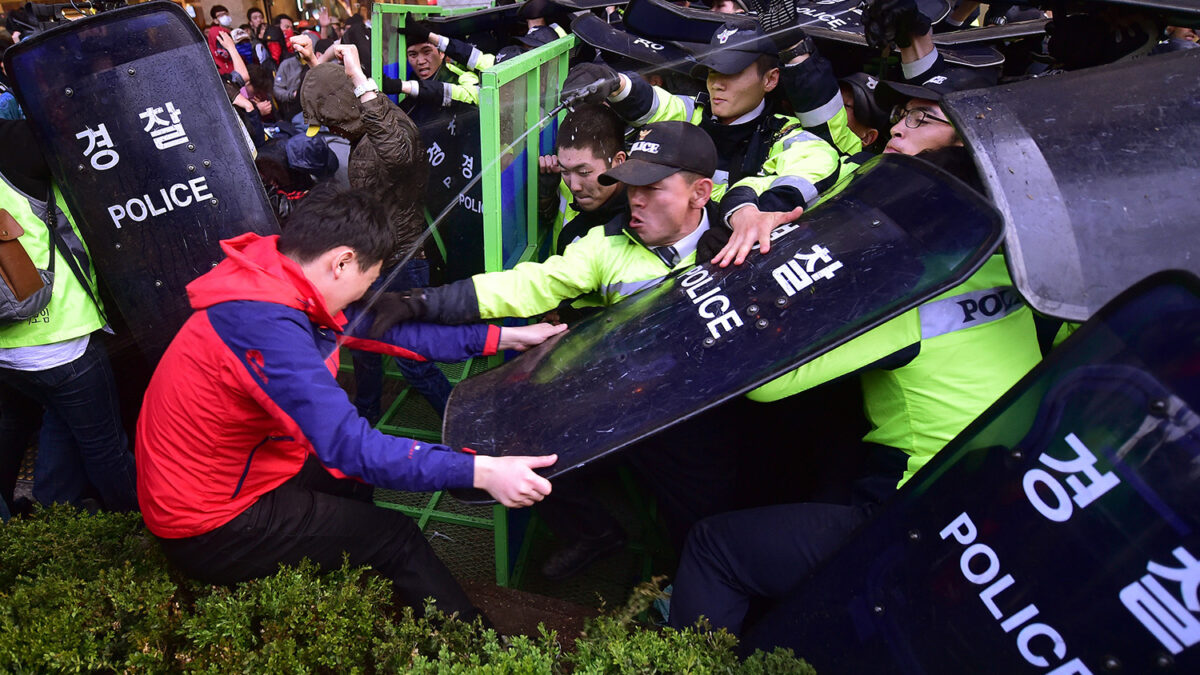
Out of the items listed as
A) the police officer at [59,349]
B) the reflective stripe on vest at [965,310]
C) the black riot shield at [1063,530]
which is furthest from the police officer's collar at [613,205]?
the police officer at [59,349]

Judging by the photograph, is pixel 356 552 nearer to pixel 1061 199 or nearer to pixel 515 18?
pixel 1061 199

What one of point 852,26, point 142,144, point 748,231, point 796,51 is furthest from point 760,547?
point 852,26

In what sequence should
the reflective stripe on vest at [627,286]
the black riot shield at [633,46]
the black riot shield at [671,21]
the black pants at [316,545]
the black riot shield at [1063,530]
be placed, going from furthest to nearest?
the black riot shield at [633,46] < the black riot shield at [671,21] < the reflective stripe on vest at [627,286] < the black pants at [316,545] < the black riot shield at [1063,530]

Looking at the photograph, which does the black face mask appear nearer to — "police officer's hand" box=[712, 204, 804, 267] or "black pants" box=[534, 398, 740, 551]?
"black pants" box=[534, 398, 740, 551]

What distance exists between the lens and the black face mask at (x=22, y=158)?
266cm

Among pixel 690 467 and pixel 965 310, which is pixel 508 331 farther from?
pixel 965 310

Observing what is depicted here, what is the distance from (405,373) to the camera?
140 inches

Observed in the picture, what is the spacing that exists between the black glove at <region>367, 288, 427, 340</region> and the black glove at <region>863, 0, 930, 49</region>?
211cm

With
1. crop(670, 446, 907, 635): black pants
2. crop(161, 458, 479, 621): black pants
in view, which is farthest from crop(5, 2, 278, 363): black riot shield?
crop(670, 446, 907, 635): black pants

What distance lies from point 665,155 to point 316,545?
64.2 inches

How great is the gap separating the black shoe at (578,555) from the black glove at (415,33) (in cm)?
331

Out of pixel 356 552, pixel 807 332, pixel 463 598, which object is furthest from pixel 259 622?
pixel 807 332

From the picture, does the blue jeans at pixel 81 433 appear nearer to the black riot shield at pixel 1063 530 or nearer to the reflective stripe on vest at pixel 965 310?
the black riot shield at pixel 1063 530

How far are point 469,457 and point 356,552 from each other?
601 mm
